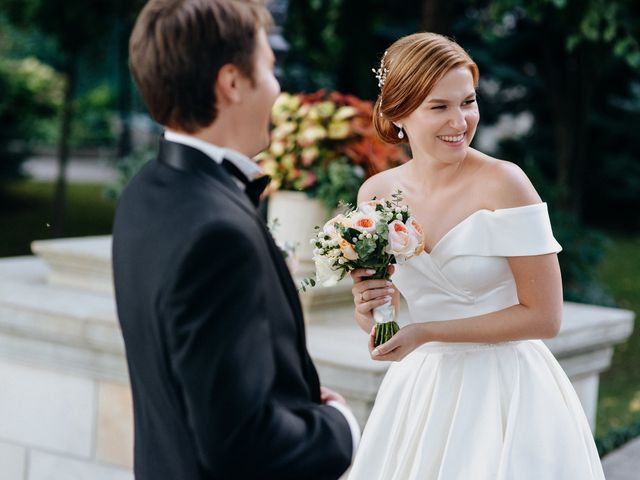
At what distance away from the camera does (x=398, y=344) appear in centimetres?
269

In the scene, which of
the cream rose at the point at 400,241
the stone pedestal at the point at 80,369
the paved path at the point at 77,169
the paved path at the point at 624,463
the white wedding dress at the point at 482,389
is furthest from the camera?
the paved path at the point at 77,169

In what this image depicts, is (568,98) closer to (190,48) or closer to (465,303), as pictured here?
(465,303)

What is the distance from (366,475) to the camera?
3.11 metres

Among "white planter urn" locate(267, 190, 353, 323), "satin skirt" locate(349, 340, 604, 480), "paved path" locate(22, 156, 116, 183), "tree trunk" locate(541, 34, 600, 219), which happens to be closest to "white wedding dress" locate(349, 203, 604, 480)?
"satin skirt" locate(349, 340, 604, 480)

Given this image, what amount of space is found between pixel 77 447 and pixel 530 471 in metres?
2.52

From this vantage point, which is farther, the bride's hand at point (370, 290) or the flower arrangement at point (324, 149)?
the flower arrangement at point (324, 149)

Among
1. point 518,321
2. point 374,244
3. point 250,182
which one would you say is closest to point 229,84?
point 250,182

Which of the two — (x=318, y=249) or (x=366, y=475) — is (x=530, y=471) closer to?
(x=366, y=475)

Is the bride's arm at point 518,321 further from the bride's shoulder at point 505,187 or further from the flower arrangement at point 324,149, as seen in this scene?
the flower arrangement at point 324,149

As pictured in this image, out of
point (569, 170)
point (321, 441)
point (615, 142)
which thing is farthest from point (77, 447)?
point (615, 142)

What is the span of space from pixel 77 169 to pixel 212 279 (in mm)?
23215

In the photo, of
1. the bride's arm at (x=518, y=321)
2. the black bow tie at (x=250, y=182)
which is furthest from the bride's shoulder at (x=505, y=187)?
the black bow tie at (x=250, y=182)

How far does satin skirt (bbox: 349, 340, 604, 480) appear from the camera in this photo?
2.84m

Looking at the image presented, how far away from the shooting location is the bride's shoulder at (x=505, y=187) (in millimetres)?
2760
